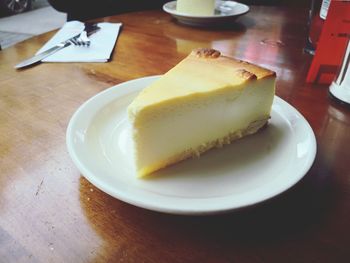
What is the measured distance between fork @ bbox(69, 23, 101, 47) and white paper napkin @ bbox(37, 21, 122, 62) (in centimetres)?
1

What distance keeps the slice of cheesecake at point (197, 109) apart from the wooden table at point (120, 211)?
4.4 inches

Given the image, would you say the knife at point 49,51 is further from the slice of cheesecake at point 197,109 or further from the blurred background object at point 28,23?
the blurred background object at point 28,23

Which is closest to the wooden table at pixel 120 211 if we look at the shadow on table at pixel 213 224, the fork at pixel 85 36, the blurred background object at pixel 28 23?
the shadow on table at pixel 213 224

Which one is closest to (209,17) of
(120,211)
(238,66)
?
(238,66)

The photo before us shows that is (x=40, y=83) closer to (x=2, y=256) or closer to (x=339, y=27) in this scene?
(x=2, y=256)

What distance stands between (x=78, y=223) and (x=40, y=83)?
492mm

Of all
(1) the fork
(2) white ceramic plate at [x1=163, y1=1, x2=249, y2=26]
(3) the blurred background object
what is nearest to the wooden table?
(1) the fork

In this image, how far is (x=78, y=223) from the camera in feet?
1.32

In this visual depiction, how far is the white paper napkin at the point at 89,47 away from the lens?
35.4 inches

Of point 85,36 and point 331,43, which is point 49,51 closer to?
point 85,36

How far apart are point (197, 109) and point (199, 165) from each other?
0.11 m

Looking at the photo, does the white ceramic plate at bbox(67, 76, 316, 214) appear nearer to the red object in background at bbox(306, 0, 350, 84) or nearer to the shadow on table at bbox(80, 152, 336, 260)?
the shadow on table at bbox(80, 152, 336, 260)

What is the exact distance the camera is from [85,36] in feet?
3.33

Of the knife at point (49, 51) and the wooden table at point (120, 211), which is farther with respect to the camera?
the knife at point (49, 51)
